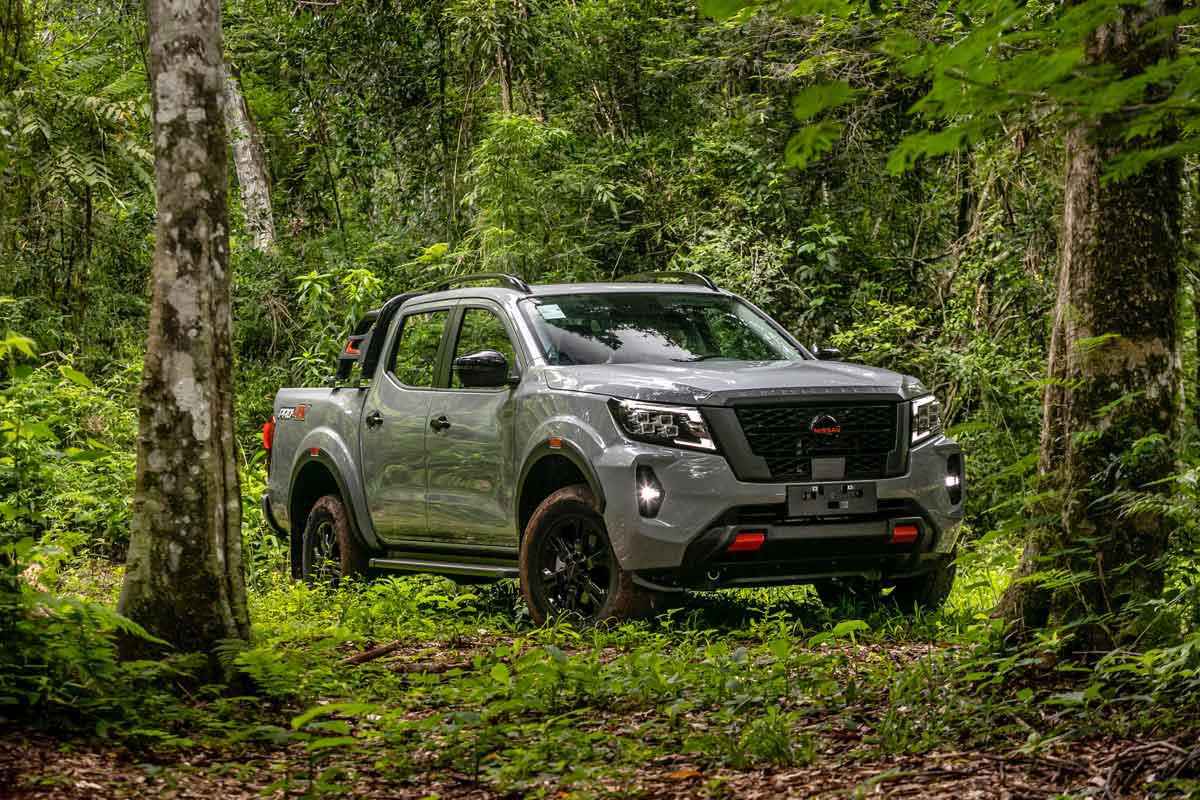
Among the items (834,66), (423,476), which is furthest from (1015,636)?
(834,66)

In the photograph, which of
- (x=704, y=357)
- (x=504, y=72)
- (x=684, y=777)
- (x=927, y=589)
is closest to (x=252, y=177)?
(x=504, y=72)

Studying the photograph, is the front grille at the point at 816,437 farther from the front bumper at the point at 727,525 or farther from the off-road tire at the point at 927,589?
the off-road tire at the point at 927,589

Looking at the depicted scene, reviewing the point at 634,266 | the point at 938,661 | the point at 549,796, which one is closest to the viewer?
the point at 549,796

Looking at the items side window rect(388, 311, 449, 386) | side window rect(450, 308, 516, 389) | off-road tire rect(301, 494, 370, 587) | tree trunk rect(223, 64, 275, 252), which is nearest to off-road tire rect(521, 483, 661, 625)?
side window rect(450, 308, 516, 389)

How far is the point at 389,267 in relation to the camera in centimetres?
2047

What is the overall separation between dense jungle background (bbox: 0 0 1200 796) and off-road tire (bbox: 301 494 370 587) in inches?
10.2

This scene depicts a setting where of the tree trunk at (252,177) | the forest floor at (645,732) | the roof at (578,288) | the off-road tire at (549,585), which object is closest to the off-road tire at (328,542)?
the roof at (578,288)

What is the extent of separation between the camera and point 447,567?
9.65 m

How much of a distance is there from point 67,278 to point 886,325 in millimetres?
10722

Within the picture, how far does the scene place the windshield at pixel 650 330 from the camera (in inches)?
352

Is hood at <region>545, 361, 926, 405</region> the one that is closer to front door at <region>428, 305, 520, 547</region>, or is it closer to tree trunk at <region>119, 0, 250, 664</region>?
front door at <region>428, 305, 520, 547</region>

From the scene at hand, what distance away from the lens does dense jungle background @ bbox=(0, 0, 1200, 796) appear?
5.45 m

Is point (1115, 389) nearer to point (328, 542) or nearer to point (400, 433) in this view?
point (400, 433)

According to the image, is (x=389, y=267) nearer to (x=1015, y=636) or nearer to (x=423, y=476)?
(x=423, y=476)
